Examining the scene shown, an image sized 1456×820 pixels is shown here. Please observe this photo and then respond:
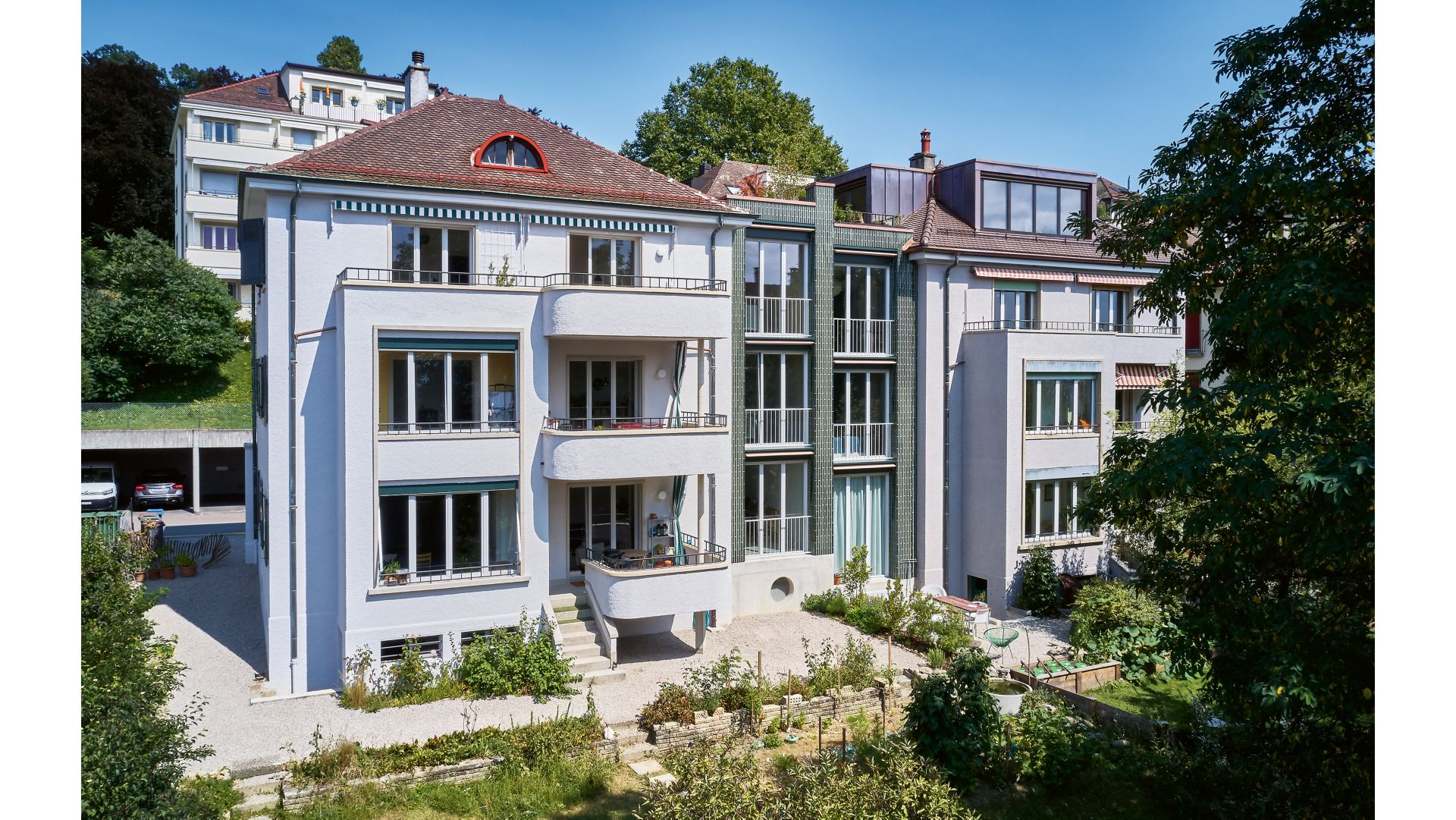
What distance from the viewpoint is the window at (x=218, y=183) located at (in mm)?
48000

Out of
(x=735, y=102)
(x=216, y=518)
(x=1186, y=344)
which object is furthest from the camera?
(x=735, y=102)

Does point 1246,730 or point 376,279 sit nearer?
point 1246,730

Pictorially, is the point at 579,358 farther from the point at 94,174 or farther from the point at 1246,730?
the point at 94,174

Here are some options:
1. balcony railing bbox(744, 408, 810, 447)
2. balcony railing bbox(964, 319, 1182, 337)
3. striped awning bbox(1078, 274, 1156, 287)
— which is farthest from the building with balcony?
striped awning bbox(1078, 274, 1156, 287)

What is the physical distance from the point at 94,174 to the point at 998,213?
2012 inches

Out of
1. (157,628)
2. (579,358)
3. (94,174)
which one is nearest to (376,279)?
(579,358)

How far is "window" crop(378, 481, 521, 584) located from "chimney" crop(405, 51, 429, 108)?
15.8 meters

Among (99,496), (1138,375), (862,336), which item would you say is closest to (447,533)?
(862,336)

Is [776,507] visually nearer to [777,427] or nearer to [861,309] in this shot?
[777,427]

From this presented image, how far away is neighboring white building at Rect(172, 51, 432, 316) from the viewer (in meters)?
47.5

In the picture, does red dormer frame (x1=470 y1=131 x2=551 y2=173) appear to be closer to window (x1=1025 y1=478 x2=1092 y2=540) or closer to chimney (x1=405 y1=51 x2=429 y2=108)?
chimney (x1=405 y1=51 x2=429 y2=108)

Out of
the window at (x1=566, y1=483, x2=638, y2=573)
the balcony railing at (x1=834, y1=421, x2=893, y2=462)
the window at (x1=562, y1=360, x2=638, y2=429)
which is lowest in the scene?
the window at (x1=566, y1=483, x2=638, y2=573)

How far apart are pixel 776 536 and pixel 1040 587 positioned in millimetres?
7341

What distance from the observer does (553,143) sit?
2100 cm
